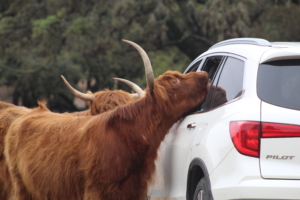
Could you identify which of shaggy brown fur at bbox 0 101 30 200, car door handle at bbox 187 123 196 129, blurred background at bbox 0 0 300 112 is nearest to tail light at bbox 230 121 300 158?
car door handle at bbox 187 123 196 129

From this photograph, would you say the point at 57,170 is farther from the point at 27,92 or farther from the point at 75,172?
the point at 27,92

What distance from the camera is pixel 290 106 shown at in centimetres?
376

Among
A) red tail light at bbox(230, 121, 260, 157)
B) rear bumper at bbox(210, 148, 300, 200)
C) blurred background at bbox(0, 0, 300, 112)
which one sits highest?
red tail light at bbox(230, 121, 260, 157)

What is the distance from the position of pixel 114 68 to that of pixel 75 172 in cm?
1723

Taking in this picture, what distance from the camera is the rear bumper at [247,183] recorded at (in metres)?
3.61

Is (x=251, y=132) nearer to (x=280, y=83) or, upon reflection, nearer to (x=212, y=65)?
(x=280, y=83)

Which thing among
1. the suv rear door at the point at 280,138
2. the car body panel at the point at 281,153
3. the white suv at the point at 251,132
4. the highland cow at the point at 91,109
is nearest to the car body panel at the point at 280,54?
the white suv at the point at 251,132

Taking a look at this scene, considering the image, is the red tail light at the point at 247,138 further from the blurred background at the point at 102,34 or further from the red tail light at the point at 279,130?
the blurred background at the point at 102,34

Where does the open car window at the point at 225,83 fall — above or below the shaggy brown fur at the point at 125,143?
above

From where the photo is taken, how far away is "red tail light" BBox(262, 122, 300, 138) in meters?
3.65

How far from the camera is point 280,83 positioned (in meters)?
3.87

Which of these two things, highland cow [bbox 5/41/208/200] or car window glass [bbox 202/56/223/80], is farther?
car window glass [bbox 202/56/223/80]

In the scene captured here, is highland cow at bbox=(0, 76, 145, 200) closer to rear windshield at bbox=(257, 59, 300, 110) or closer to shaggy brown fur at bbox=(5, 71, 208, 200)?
shaggy brown fur at bbox=(5, 71, 208, 200)

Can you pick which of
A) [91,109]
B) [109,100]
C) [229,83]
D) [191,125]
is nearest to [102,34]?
[91,109]
